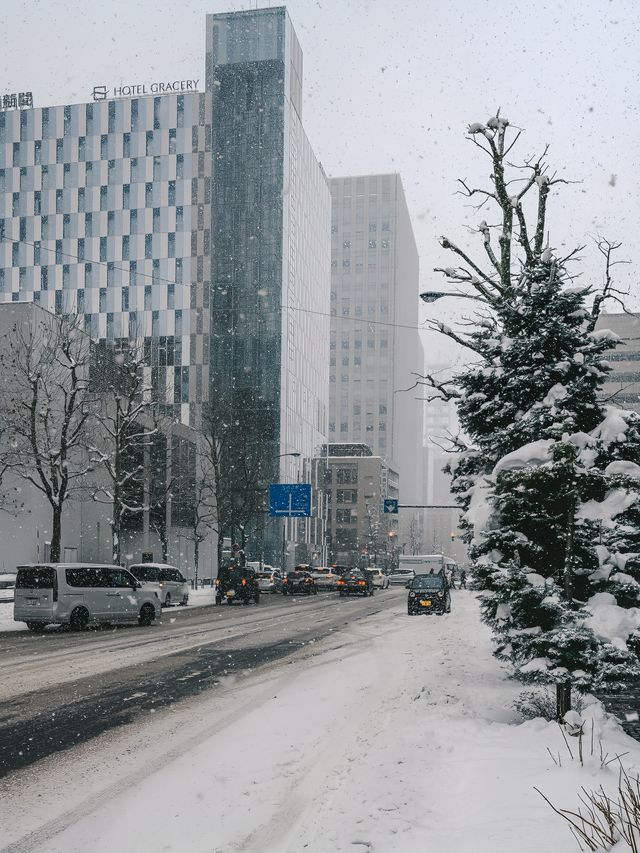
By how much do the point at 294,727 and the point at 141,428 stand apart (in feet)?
148

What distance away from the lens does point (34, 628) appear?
79.7ft

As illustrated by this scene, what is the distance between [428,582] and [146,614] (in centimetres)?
1236

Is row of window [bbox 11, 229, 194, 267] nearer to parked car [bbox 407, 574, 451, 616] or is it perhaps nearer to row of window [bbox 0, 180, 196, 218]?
row of window [bbox 0, 180, 196, 218]

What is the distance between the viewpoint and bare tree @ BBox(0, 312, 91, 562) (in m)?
34.1

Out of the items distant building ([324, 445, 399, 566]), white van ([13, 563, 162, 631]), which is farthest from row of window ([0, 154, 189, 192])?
white van ([13, 563, 162, 631])

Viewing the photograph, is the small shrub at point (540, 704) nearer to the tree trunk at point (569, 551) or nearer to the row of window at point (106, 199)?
the tree trunk at point (569, 551)

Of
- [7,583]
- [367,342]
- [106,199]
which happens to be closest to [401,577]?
[7,583]

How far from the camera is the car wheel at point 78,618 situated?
2356cm

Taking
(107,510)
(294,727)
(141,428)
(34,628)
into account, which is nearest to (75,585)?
(34,628)

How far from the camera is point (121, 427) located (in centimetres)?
3928

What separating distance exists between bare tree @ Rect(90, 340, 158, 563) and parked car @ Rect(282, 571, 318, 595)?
10984mm

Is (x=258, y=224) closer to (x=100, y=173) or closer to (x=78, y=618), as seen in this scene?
(x=100, y=173)

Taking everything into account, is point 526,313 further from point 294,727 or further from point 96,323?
point 96,323

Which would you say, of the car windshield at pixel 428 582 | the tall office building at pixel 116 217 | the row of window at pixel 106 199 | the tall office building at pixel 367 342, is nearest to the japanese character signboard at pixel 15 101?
the tall office building at pixel 116 217
